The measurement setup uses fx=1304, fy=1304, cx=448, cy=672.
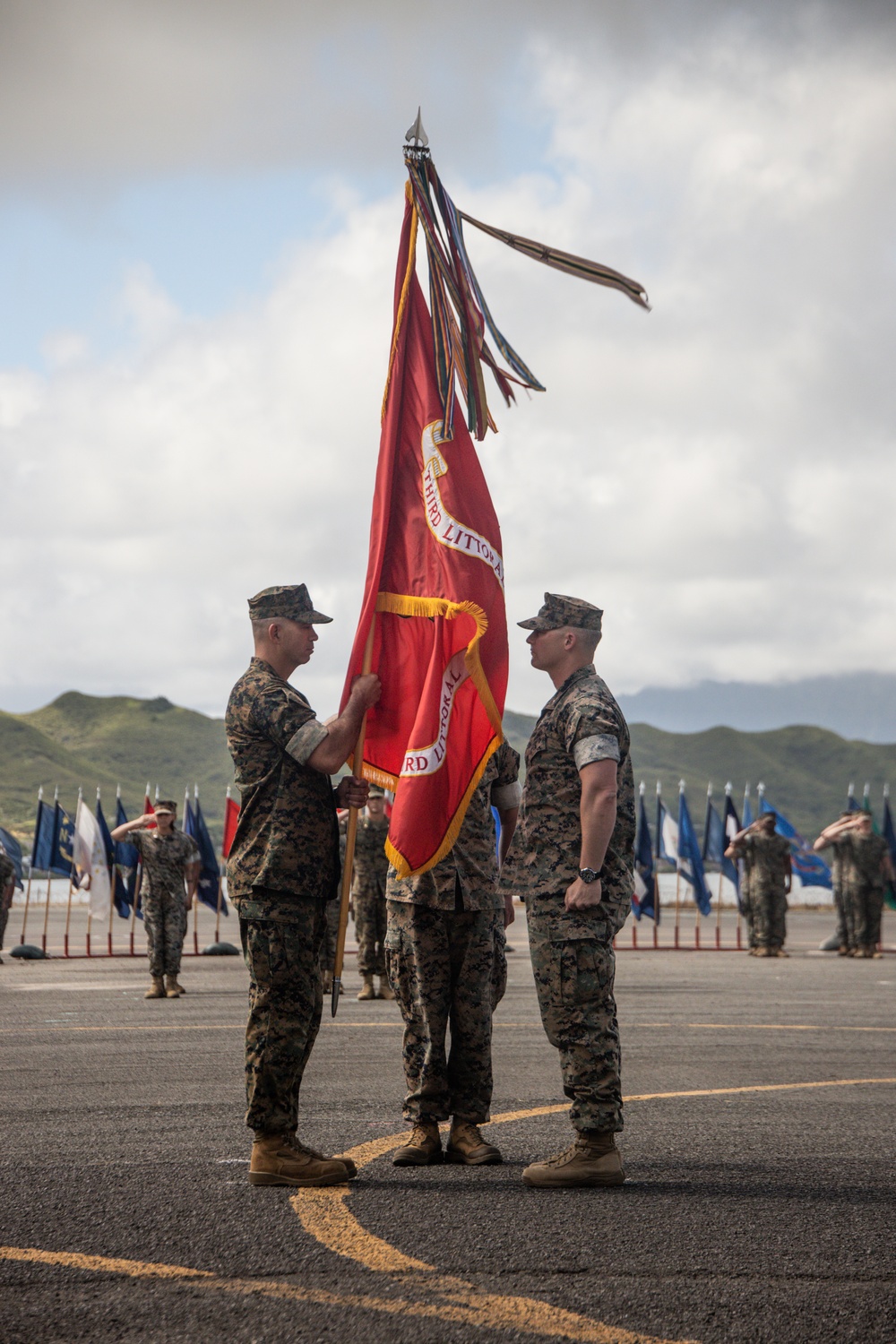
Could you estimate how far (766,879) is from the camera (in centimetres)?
2180

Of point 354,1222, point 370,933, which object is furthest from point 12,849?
point 354,1222

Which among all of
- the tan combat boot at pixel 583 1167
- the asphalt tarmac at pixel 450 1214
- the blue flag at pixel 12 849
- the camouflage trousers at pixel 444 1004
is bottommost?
the asphalt tarmac at pixel 450 1214

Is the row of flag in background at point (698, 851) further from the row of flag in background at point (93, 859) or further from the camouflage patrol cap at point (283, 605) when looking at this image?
the camouflage patrol cap at point (283, 605)

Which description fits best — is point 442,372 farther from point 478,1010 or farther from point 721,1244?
point 721,1244

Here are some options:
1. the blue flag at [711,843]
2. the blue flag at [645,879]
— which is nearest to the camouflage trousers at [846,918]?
the blue flag at [711,843]

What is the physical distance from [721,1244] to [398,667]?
9.62ft

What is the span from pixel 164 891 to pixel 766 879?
11279 millimetres

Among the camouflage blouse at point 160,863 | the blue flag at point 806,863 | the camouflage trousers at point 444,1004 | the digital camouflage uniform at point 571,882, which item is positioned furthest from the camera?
the blue flag at point 806,863

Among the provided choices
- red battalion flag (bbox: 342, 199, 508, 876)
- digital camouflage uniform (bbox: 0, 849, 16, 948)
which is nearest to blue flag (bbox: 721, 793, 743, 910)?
digital camouflage uniform (bbox: 0, 849, 16, 948)

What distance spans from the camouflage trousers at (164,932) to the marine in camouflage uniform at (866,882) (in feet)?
41.6

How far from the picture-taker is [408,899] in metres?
5.85

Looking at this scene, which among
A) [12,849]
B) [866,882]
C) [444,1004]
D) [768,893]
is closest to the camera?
[444,1004]

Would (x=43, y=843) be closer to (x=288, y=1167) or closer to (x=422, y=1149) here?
(x=422, y=1149)

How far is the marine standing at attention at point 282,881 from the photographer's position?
522 cm
